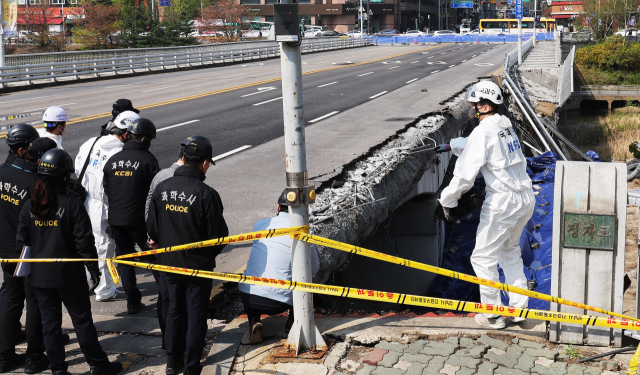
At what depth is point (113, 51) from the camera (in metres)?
31.0

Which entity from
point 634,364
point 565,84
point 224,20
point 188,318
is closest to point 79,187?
point 188,318

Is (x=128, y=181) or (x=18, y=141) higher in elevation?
(x=18, y=141)

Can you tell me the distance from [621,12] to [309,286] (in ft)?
218

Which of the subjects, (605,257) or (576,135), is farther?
(576,135)

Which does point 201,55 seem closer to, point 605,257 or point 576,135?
point 576,135

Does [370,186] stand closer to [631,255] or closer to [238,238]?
[238,238]

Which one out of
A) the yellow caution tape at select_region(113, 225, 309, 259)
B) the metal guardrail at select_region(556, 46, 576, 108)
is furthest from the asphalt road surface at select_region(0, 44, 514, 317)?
the metal guardrail at select_region(556, 46, 576, 108)

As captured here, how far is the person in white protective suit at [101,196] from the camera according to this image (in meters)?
6.15

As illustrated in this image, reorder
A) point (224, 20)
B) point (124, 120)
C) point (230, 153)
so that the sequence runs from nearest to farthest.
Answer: point (124, 120)
point (230, 153)
point (224, 20)

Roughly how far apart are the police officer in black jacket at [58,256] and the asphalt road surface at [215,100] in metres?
6.92

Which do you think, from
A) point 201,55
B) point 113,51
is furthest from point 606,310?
point 201,55

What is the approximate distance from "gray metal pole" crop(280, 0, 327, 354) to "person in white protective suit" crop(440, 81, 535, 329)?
1.45 meters

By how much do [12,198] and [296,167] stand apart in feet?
8.06

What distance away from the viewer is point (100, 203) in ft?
20.3
